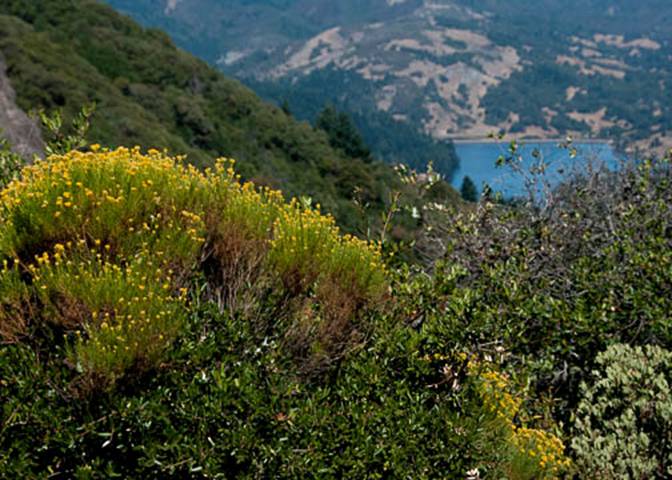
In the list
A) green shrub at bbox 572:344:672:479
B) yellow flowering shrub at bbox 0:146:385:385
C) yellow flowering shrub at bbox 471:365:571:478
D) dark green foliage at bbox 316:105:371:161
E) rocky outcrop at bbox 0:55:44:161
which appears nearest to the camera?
yellow flowering shrub at bbox 0:146:385:385

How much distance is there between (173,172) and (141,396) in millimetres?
1674

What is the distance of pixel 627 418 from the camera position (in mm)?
5793

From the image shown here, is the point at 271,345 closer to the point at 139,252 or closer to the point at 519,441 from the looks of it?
the point at 139,252

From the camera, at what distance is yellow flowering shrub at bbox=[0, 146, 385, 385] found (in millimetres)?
3438

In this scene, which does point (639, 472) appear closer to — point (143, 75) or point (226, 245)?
point (226, 245)

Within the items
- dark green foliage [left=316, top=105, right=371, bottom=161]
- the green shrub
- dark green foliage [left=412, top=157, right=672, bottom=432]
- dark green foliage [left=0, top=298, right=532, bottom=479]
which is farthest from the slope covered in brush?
dark green foliage [left=316, top=105, right=371, bottom=161]

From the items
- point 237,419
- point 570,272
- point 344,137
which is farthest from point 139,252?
point 344,137

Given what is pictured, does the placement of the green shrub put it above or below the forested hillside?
below

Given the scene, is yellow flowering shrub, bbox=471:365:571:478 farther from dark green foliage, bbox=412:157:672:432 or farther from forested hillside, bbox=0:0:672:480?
dark green foliage, bbox=412:157:672:432

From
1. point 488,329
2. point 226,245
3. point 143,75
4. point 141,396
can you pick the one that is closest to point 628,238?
point 488,329

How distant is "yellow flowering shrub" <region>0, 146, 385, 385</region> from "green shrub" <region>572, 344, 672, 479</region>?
9.15 ft

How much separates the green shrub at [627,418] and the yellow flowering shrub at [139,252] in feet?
9.15

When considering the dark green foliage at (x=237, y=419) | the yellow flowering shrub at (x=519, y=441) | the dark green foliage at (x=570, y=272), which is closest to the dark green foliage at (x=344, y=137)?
the dark green foliage at (x=570, y=272)

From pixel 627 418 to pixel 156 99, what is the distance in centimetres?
6118
